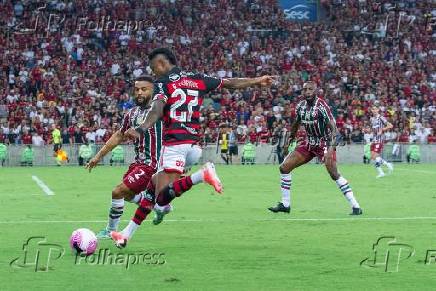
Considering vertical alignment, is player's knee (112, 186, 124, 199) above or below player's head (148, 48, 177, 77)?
below

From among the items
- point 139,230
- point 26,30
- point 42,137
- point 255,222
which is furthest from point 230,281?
point 26,30

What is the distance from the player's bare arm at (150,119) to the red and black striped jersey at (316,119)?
19.0 feet

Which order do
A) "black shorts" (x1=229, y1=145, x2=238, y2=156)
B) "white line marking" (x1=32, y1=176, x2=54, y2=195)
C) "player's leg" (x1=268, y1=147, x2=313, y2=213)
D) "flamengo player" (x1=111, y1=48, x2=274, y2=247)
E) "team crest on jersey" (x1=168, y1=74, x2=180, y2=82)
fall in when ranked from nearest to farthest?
"flamengo player" (x1=111, y1=48, x2=274, y2=247), "team crest on jersey" (x1=168, y1=74, x2=180, y2=82), "player's leg" (x1=268, y1=147, x2=313, y2=213), "white line marking" (x1=32, y1=176, x2=54, y2=195), "black shorts" (x1=229, y1=145, x2=238, y2=156)

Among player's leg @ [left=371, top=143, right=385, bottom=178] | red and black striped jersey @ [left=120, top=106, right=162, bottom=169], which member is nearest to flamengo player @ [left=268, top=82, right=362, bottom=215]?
red and black striped jersey @ [left=120, top=106, right=162, bottom=169]

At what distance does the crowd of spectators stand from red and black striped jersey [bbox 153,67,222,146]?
26.9m

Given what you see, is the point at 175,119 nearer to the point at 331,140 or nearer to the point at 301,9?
the point at 331,140

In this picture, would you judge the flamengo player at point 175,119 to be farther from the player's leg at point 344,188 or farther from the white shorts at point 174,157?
the player's leg at point 344,188

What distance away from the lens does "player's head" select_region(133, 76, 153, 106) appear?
40.1 feet

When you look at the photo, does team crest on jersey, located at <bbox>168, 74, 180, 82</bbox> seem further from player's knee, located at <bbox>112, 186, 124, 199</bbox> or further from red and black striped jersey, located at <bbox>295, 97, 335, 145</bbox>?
red and black striped jersey, located at <bbox>295, 97, 335, 145</bbox>

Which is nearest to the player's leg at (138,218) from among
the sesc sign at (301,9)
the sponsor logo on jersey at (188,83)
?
the sponsor logo on jersey at (188,83)

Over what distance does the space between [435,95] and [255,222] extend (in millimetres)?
31675

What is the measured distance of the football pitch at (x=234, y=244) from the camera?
923cm

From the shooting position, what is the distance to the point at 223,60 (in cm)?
4497

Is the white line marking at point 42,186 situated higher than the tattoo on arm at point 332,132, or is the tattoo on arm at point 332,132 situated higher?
the tattoo on arm at point 332,132
